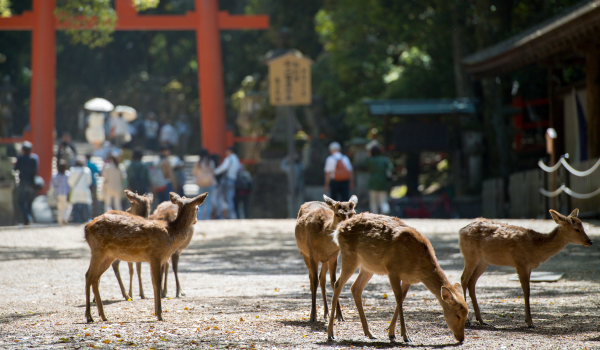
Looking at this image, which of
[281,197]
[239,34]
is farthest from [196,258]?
[239,34]

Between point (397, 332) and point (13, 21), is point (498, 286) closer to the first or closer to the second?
point (397, 332)

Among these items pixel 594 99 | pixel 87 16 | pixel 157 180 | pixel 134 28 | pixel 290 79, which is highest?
pixel 134 28

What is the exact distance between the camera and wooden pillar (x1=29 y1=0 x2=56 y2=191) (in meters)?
21.3

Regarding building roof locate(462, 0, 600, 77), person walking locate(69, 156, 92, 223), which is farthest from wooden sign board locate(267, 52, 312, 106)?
person walking locate(69, 156, 92, 223)

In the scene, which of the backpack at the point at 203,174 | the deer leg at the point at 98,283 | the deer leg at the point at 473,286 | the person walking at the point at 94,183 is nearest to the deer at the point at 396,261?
the deer leg at the point at 473,286

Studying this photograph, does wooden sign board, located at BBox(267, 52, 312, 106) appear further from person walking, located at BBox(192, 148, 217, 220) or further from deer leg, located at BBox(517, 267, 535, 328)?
deer leg, located at BBox(517, 267, 535, 328)

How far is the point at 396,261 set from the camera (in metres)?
5.07

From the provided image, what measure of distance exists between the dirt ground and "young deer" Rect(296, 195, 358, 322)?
1.23 ft

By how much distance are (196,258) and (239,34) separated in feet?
80.6

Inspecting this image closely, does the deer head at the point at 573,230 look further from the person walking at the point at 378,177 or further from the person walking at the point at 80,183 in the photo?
the person walking at the point at 80,183

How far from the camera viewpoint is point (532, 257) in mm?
5922

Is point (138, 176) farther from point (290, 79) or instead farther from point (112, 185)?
point (290, 79)

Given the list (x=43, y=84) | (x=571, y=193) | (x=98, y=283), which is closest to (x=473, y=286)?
(x=98, y=283)

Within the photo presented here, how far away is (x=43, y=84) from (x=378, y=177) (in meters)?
11.6
